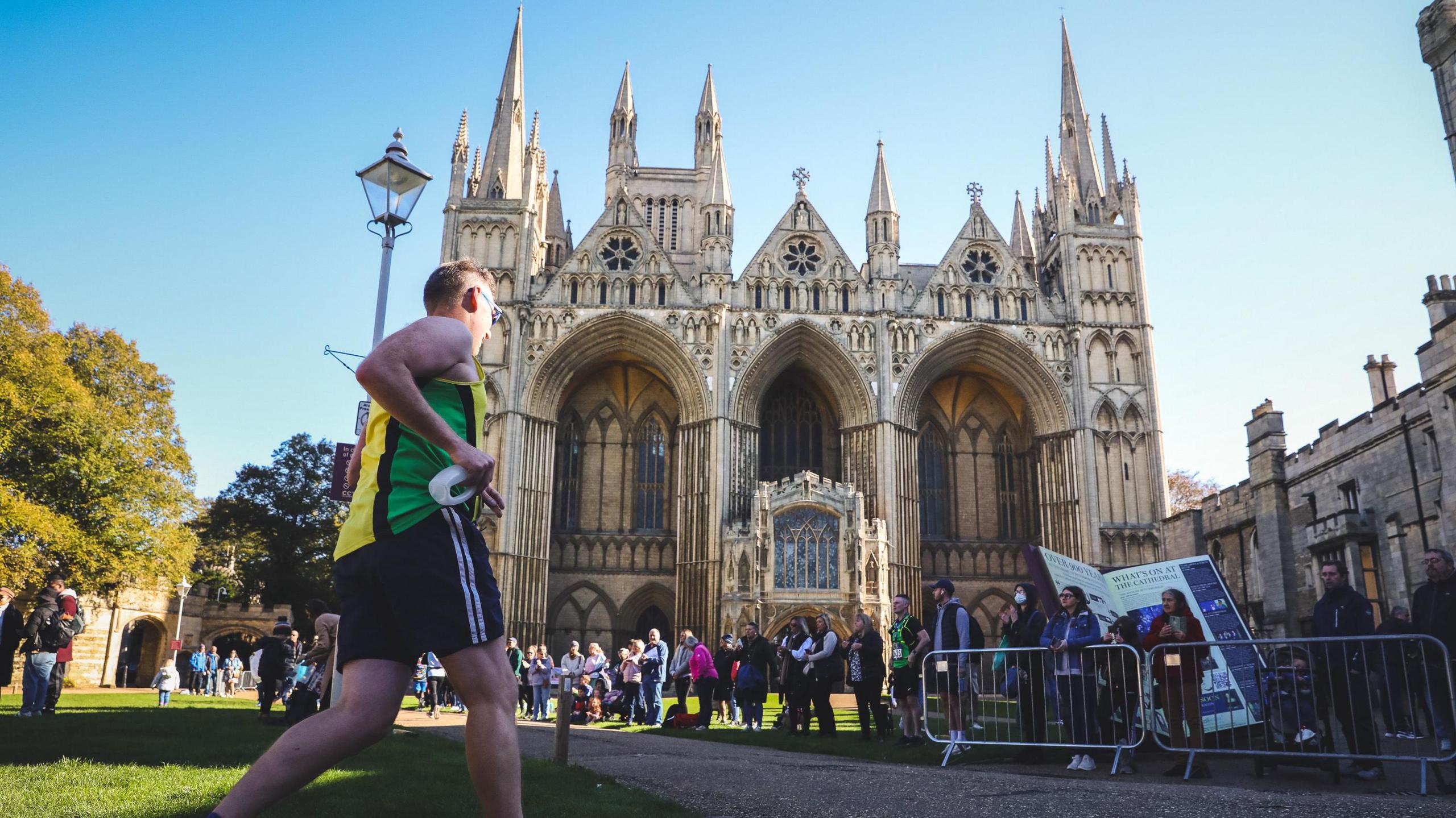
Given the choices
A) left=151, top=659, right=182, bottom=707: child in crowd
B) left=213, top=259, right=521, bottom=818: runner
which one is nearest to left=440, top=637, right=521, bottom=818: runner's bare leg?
left=213, top=259, right=521, bottom=818: runner

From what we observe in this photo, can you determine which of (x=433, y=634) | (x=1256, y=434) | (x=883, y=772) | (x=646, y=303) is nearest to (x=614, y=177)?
(x=646, y=303)

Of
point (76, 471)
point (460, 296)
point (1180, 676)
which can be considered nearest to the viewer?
point (460, 296)

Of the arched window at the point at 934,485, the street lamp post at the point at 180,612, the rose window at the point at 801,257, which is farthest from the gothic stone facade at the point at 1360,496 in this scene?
the street lamp post at the point at 180,612

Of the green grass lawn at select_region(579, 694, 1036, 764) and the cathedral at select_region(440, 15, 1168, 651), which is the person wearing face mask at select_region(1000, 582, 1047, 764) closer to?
the green grass lawn at select_region(579, 694, 1036, 764)

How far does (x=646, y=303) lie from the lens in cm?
3241

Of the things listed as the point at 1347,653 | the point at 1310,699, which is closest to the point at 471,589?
the point at 1347,653

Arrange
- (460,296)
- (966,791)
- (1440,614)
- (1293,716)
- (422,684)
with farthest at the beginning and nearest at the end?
(422,684) < (1293,716) < (1440,614) < (966,791) < (460,296)

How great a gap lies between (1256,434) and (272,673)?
982 inches

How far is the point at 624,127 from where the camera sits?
143ft

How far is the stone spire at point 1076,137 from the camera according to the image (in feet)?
116

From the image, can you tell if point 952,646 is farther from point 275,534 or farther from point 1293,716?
point 275,534

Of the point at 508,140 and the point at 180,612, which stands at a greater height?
the point at 508,140

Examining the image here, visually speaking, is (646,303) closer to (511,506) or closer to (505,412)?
(505,412)

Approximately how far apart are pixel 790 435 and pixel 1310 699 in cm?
2675
